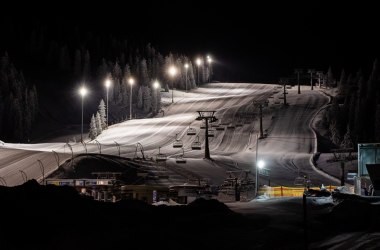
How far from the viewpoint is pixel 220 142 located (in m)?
78.6

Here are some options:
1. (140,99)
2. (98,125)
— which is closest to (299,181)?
(98,125)

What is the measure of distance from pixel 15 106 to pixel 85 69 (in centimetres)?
3525

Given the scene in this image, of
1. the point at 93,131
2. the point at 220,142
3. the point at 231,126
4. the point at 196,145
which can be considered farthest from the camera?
the point at 93,131

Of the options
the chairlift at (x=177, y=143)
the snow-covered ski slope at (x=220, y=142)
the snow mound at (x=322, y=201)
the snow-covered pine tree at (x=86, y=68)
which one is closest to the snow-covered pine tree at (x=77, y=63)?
the snow-covered pine tree at (x=86, y=68)

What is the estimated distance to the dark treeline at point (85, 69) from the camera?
119 metres

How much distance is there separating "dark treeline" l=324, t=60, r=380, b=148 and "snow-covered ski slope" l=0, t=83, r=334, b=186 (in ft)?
11.1

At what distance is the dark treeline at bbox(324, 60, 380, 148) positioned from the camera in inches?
3323

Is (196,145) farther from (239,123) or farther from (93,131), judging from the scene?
(93,131)

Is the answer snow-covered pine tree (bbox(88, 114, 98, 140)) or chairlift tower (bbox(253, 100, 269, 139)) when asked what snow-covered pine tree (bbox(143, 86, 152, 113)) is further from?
snow-covered pine tree (bbox(88, 114, 98, 140))

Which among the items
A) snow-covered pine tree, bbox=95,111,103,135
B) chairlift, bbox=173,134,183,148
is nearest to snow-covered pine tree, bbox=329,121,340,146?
chairlift, bbox=173,134,183,148

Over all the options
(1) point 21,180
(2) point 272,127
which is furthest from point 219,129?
(1) point 21,180

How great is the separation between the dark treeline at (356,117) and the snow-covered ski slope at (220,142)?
11.1 feet

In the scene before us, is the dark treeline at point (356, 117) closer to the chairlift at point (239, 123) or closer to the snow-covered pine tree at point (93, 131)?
the chairlift at point (239, 123)

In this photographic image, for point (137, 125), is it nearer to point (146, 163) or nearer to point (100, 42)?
point (146, 163)
